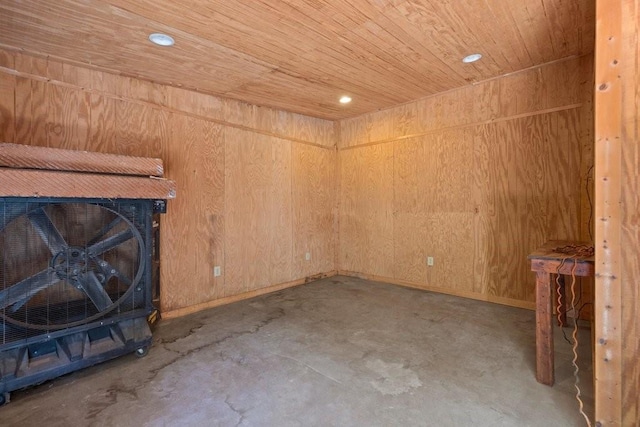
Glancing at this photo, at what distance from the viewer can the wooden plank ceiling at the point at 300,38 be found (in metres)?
2.10

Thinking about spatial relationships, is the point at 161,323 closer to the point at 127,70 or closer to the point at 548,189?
the point at 127,70

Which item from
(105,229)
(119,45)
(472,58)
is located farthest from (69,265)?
(472,58)

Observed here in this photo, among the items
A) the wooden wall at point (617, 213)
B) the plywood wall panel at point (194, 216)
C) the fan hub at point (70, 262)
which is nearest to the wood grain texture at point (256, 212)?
the plywood wall panel at point (194, 216)

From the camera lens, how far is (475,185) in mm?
3684

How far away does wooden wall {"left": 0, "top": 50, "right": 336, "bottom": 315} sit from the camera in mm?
2619

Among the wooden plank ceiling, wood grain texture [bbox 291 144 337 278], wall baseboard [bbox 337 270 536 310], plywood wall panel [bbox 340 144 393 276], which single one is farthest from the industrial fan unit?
wall baseboard [bbox 337 270 536 310]

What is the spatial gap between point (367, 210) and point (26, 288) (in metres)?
3.89

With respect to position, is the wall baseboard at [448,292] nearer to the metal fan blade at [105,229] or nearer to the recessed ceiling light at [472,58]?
the recessed ceiling light at [472,58]

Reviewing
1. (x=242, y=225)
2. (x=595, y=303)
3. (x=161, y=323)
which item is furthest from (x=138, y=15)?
(x=595, y=303)

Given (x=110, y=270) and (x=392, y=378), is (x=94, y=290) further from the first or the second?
(x=392, y=378)

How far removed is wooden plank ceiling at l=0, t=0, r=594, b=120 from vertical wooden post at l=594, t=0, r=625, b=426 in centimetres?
94

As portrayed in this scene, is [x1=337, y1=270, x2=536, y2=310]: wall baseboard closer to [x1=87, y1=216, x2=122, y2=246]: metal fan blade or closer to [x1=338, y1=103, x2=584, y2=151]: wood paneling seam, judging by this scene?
[x1=338, y1=103, x2=584, y2=151]: wood paneling seam

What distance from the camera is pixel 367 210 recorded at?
4.76m

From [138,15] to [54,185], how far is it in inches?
50.7
